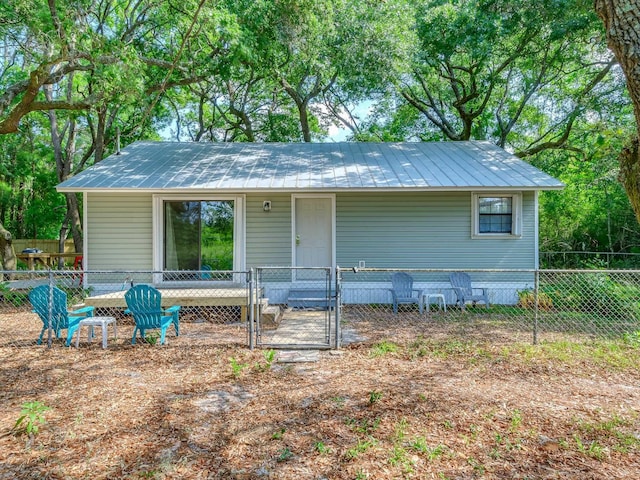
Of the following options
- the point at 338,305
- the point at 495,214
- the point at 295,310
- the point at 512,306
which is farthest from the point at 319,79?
the point at 338,305

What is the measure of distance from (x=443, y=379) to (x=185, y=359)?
3.33 meters

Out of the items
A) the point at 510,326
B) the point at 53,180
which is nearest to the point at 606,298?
the point at 510,326

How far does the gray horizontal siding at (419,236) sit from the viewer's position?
9.55 metres

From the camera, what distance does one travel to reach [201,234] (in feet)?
31.3

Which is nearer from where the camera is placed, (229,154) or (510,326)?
(510,326)

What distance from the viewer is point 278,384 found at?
4605 millimetres

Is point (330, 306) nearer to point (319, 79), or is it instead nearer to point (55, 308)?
point (55, 308)

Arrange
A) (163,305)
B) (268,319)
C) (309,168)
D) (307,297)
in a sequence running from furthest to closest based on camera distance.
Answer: (309,168), (307,297), (163,305), (268,319)

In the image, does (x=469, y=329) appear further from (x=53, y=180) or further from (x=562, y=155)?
(x=53, y=180)

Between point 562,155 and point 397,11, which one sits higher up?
point 397,11

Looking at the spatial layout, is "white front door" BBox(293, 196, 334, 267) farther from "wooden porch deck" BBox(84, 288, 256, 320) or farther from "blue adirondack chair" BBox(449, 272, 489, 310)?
"blue adirondack chair" BBox(449, 272, 489, 310)

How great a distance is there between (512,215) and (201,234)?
723cm

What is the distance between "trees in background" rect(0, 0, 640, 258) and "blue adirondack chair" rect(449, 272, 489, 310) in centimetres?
394

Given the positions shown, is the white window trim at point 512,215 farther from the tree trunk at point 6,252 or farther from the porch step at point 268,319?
the tree trunk at point 6,252
